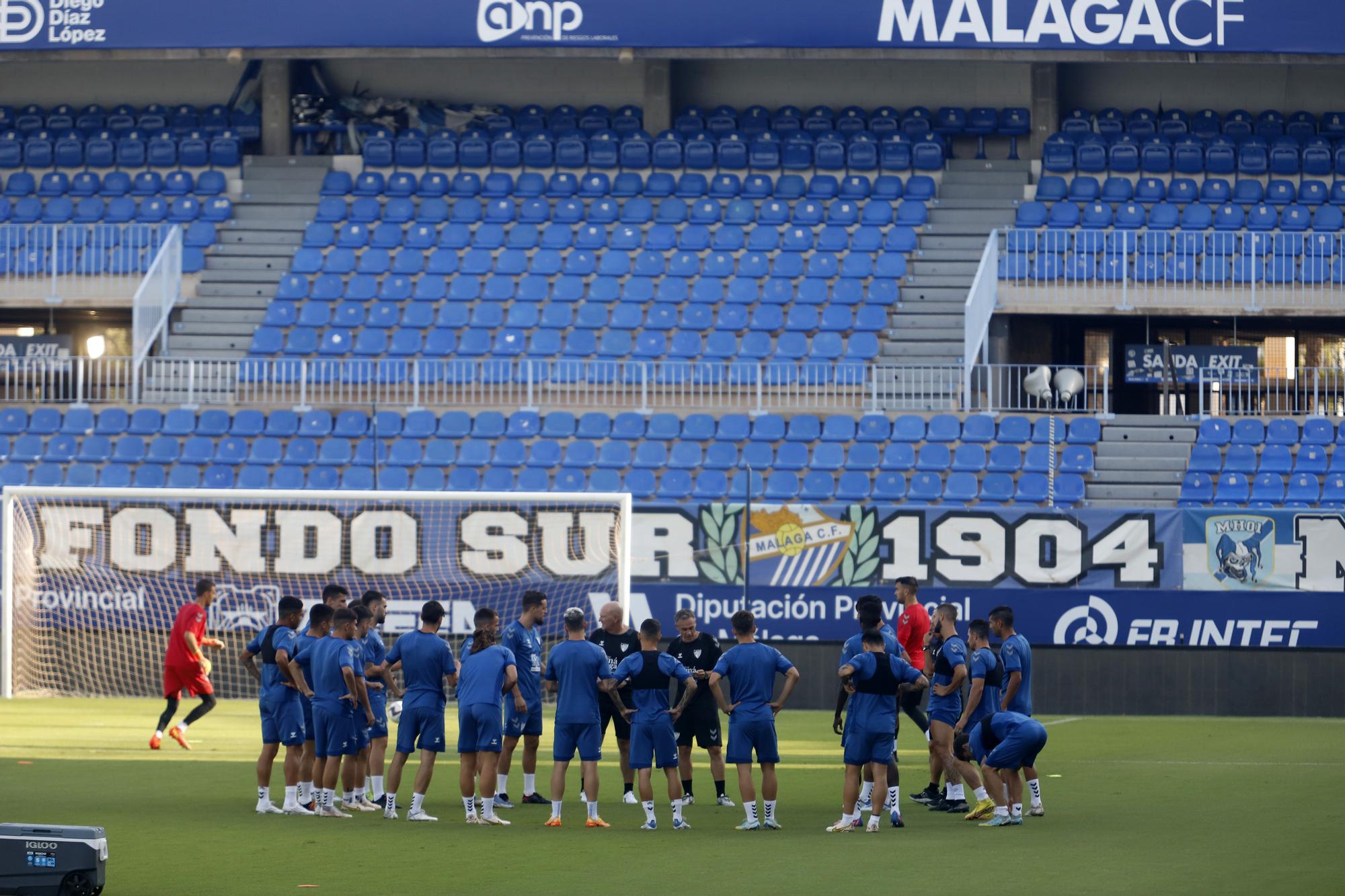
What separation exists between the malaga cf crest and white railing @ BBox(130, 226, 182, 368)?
16929 mm

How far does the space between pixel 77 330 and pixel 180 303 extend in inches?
148

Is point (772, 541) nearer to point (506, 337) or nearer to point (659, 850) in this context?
point (506, 337)

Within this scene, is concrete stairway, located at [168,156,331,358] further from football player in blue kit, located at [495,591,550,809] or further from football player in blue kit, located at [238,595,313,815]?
football player in blue kit, located at [238,595,313,815]

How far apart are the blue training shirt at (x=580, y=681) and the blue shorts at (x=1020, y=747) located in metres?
3.07

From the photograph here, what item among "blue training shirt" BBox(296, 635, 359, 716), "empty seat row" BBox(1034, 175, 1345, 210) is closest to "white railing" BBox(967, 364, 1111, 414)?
"empty seat row" BBox(1034, 175, 1345, 210)

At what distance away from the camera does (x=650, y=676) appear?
14250 mm

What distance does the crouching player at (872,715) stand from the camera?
45.1 feet

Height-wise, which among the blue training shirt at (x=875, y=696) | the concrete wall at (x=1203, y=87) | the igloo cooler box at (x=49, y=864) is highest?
the concrete wall at (x=1203, y=87)

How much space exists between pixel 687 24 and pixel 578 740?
20487 mm

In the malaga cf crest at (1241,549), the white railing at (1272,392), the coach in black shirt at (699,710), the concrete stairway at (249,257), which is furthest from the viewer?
the concrete stairway at (249,257)

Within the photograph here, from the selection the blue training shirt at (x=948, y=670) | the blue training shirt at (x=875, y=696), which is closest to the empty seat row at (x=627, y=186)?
the blue training shirt at (x=948, y=670)

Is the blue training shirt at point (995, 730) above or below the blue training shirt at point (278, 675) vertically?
below

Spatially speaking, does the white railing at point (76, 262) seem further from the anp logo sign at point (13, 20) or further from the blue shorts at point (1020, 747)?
the blue shorts at point (1020, 747)

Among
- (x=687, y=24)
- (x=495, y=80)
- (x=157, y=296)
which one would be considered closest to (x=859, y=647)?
(x=687, y=24)
